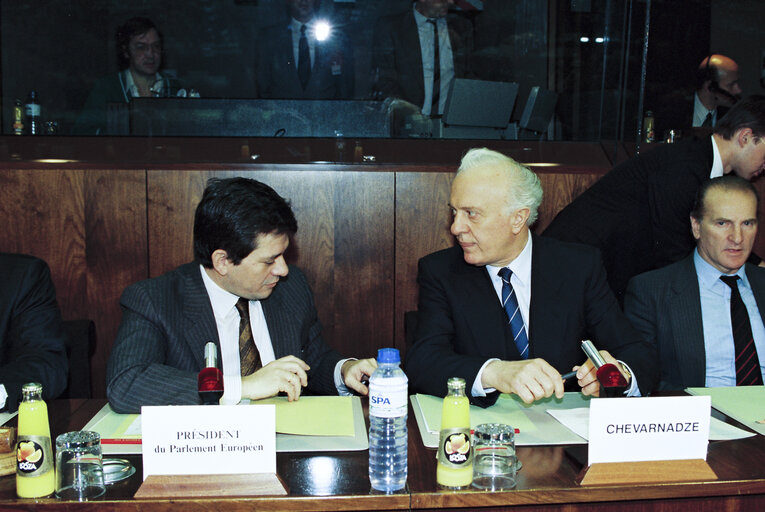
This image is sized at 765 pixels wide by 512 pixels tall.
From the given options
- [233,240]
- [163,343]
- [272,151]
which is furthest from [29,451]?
[272,151]

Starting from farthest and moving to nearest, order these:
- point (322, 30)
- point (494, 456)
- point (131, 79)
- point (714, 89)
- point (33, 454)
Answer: point (714, 89), point (322, 30), point (131, 79), point (494, 456), point (33, 454)

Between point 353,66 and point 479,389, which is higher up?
point 353,66

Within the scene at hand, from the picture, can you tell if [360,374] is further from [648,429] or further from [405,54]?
[405,54]

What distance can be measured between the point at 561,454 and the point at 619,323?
0.79 m

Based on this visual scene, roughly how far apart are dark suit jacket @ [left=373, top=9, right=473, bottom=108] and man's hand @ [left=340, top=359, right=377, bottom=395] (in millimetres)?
2719

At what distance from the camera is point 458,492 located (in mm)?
1321

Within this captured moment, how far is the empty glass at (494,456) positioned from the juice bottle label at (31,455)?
797 millimetres

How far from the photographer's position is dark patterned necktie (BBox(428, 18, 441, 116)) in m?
4.33

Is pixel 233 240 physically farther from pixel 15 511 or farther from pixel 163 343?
pixel 15 511

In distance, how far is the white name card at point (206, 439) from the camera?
4.30ft

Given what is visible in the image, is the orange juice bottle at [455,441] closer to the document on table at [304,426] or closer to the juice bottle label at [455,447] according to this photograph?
the juice bottle label at [455,447]

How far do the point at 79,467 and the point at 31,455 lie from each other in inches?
3.4

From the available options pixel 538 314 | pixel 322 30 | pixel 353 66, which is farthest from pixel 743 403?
pixel 322 30

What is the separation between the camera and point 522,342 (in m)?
2.15
